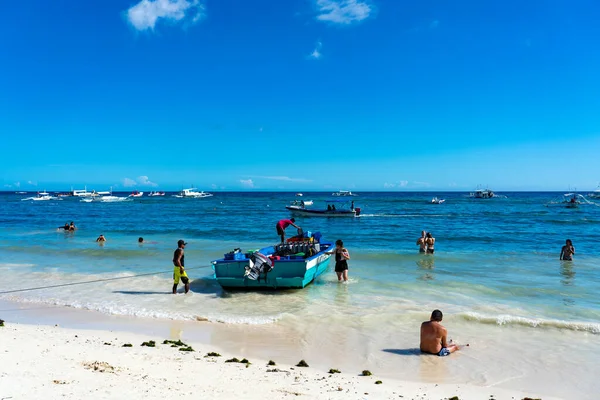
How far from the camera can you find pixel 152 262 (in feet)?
64.8

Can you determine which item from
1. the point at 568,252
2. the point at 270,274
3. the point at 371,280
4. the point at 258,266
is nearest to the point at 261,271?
the point at 258,266

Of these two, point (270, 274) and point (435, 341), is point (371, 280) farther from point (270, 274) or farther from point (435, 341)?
point (435, 341)

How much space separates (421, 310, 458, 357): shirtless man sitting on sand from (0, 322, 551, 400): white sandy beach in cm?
135

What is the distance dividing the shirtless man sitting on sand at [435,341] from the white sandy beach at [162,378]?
4.43ft

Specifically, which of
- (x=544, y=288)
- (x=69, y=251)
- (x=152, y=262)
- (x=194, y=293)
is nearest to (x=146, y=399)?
(x=194, y=293)

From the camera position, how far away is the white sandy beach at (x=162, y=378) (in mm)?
5793

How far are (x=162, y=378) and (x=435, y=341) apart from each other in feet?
15.9

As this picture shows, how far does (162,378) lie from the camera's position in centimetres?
646

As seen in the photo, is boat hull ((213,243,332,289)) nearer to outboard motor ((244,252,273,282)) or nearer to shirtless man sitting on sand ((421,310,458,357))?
outboard motor ((244,252,273,282))

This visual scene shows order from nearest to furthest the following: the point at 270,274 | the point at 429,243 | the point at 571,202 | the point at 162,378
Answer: the point at 162,378 < the point at 270,274 < the point at 429,243 < the point at 571,202

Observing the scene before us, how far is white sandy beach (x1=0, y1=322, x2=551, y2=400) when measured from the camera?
5.79 m

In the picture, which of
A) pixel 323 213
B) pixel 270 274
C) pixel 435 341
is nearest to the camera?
pixel 435 341

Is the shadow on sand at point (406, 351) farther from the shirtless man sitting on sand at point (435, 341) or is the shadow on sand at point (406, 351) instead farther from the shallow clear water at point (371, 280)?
the shallow clear water at point (371, 280)

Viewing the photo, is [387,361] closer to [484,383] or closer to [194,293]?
[484,383]
